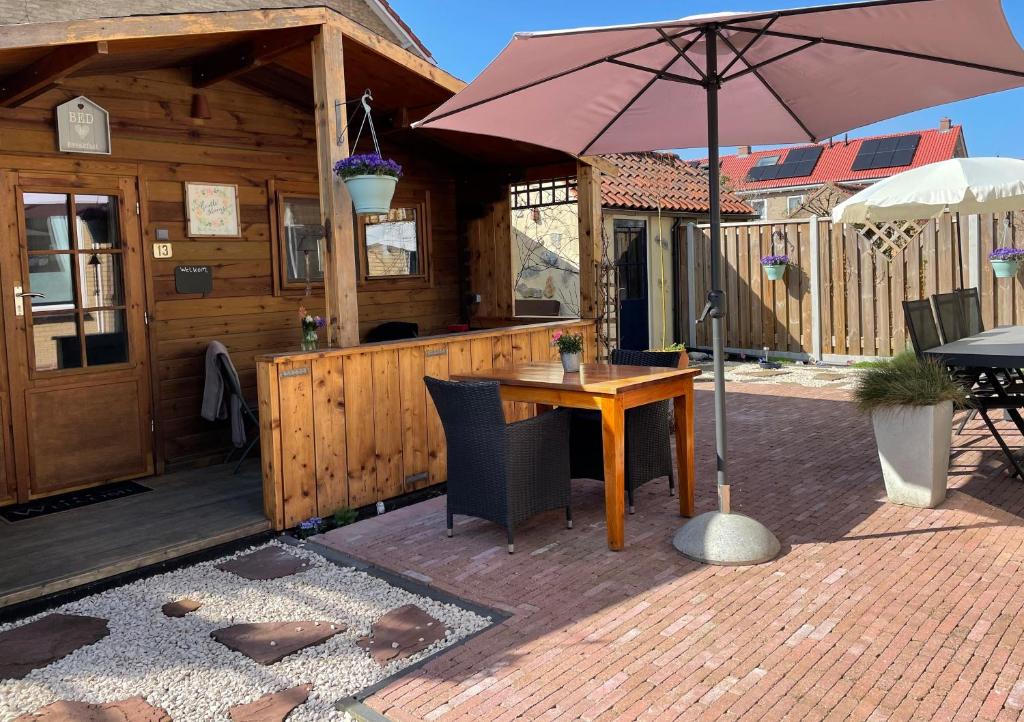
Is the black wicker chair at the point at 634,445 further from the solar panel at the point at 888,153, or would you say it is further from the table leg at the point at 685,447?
the solar panel at the point at 888,153

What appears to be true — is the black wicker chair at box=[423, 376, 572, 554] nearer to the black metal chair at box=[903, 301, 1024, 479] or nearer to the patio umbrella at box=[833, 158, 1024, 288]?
the black metal chair at box=[903, 301, 1024, 479]

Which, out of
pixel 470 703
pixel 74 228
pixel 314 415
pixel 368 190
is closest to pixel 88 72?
pixel 74 228

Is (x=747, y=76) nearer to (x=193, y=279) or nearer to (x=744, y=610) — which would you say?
(x=744, y=610)

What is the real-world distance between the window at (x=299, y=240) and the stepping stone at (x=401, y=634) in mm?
3924

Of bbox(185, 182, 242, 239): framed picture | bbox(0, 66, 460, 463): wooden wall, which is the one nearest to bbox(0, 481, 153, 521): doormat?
bbox(0, 66, 460, 463): wooden wall

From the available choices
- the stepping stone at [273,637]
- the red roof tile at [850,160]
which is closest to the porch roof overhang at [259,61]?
the stepping stone at [273,637]

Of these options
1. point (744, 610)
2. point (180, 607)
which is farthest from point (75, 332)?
point (744, 610)

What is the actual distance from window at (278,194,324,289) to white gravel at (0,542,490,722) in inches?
127

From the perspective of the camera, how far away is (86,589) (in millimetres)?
3936

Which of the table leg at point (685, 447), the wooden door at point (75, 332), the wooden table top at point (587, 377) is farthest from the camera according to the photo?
the wooden door at point (75, 332)

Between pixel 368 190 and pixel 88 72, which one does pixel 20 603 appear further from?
pixel 88 72

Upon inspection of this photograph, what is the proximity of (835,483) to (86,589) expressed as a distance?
437cm

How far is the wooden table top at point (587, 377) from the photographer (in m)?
4.24

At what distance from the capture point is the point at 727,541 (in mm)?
4047
